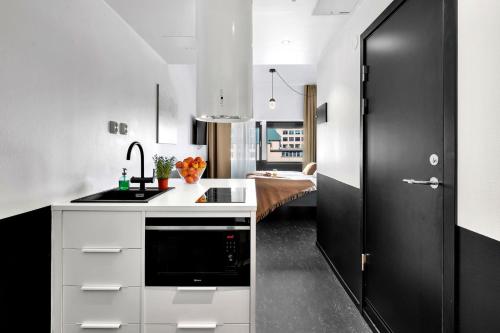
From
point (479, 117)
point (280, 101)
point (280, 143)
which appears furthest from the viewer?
point (280, 143)

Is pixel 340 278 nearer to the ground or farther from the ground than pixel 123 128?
nearer to the ground

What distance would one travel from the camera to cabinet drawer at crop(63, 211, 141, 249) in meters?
1.64

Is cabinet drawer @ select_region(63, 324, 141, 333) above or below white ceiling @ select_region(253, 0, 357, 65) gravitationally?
below

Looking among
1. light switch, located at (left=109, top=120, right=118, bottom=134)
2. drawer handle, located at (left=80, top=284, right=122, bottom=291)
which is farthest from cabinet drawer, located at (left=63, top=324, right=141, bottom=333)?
light switch, located at (left=109, top=120, right=118, bottom=134)

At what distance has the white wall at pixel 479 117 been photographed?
40.7 inches

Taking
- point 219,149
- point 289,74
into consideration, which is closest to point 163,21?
point 289,74

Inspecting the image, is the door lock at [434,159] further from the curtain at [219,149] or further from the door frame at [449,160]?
the curtain at [219,149]

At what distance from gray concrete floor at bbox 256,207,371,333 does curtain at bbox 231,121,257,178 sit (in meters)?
3.76

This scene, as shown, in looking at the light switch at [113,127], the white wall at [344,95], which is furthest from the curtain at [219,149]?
the light switch at [113,127]

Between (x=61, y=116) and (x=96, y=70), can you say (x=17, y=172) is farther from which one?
(x=96, y=70)

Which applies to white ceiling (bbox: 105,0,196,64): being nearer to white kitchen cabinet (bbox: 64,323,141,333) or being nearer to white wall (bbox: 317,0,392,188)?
white wall (bbox: 317,0,392,188)

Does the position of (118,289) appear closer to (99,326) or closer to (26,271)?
(99,326)

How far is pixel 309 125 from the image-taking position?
25.3 feet

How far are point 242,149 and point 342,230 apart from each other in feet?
17.6
